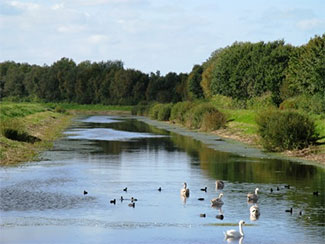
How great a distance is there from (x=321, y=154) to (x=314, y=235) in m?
26.3

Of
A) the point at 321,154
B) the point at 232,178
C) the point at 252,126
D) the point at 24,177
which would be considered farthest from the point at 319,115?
the point at 24,177

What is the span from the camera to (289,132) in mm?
53438

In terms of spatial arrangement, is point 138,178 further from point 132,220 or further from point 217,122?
point 217,122

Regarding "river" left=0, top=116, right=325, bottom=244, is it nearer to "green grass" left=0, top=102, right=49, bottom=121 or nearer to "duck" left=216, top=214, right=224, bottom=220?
"duck" left=216, top=214, right=224, bottom=220

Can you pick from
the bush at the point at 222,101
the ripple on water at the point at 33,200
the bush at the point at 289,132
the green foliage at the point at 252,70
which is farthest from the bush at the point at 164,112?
the ripple on water at the point at 33,200

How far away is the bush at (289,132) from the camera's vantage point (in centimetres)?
5391

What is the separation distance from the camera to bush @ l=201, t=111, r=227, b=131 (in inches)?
3467

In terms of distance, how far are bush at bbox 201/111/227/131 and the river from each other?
33051 millimetres

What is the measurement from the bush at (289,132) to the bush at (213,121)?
31303mm

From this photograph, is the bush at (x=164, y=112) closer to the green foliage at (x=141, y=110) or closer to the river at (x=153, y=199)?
the green foliage at (x=141, y=110)

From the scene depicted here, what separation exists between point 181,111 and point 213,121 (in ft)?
90.9

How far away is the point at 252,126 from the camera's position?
78.2 metres

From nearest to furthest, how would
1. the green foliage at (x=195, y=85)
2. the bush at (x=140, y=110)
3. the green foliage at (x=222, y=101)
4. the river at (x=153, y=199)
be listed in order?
the river at (x=153, y=199) < the green foliage at (x=222, y=101) < the green foliage at (x=195, y=85) < the bush at (x=140, y=110)

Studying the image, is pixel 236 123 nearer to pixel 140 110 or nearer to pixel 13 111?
pixel 13 111
